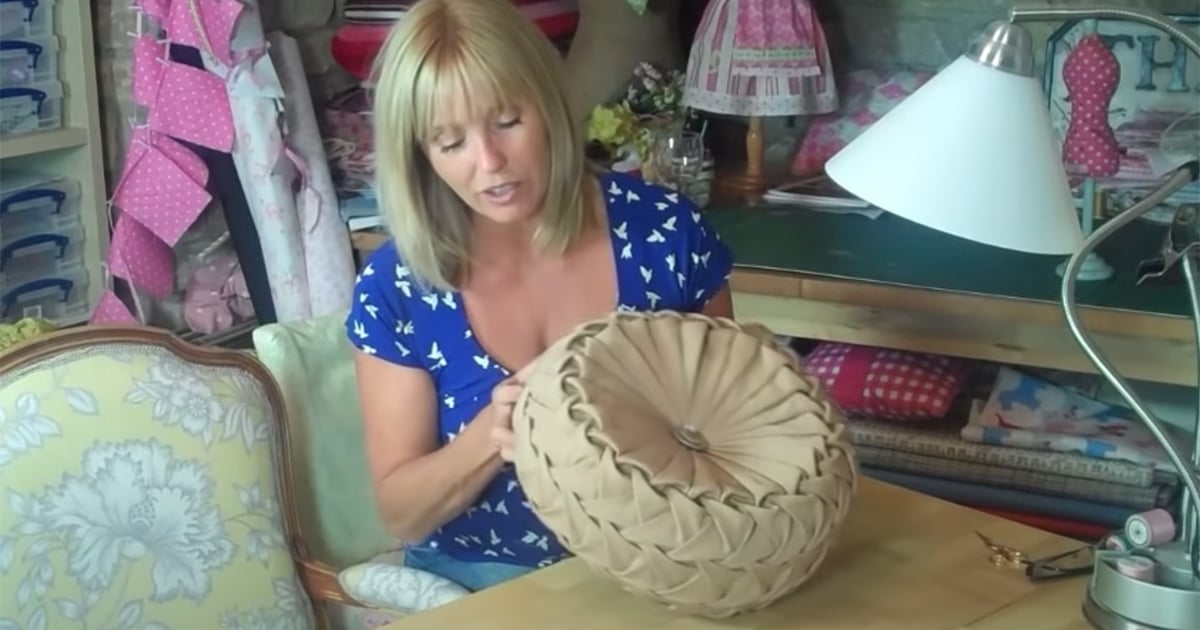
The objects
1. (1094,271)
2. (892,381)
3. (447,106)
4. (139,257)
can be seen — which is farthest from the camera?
Result: (139,257)

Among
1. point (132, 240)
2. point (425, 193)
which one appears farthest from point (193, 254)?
point (425, 193)

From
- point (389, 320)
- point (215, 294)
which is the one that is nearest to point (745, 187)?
point (215, 294)

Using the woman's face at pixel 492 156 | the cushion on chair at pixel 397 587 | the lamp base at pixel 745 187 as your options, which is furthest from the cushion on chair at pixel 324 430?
the lamp base at pixel 745 187

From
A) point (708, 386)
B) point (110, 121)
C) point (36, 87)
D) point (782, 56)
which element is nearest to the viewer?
point (708, 386)

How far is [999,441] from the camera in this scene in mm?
2234

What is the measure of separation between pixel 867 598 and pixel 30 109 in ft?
5.05

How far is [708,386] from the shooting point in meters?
1.27

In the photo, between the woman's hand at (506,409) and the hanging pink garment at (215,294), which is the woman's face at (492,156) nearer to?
the woman's hand at (506,409)

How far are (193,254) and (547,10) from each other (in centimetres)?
80

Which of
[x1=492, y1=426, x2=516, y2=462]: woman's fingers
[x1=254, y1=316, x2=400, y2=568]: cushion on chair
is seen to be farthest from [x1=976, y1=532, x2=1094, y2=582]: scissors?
[x1=254, y1=316, x2=400, y2=568]: cushion on chair

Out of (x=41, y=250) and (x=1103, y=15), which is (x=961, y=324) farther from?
(x=41, y=250)

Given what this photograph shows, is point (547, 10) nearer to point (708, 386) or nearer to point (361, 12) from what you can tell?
point (361, 12)

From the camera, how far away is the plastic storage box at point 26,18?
2.20m

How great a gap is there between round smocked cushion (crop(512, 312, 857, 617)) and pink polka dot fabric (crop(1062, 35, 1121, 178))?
1.06 metres
